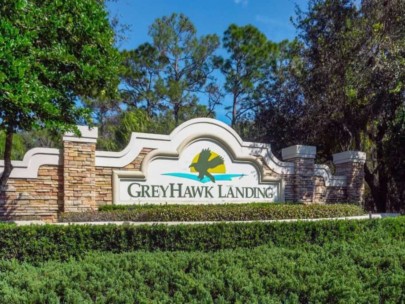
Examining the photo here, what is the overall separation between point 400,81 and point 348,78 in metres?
1.42

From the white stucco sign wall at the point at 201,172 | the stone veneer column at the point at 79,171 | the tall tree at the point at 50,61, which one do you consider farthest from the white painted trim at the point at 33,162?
the white stucco sign wall at the point at 201,172

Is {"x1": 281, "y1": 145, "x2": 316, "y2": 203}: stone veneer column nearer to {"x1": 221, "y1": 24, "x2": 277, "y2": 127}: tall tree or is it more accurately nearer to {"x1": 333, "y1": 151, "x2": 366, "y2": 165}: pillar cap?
{"x1": 333, "y1": 151, "x2": 366, "y2": 165}: pillar cap

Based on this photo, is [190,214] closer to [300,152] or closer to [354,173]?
[300,152]

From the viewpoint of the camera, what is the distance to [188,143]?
1123 centimetres

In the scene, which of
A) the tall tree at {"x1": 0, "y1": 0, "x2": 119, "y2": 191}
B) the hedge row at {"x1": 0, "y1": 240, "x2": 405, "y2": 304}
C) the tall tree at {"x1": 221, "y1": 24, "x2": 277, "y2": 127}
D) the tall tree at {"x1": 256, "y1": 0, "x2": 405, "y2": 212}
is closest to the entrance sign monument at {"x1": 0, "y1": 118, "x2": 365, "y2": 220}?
A: the tall tree at {"x1": 0, "y1": 0, "x2": 119, "y2": 191}

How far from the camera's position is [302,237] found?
7.26m

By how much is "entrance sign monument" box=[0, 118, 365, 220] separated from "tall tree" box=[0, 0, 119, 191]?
855 millimetres

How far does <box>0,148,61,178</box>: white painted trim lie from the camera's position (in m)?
9.25

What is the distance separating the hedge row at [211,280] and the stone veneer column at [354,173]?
9.04 metres

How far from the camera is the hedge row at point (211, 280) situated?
3.70m

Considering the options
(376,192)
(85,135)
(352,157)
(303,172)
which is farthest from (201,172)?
(376,192)

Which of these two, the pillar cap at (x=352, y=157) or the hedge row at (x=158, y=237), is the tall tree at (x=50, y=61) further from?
the pillar cap at (x=352, y=157)

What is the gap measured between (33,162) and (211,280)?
21.9 feet

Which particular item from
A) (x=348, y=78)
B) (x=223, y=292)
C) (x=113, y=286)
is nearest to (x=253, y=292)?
(x=223, y=292)
